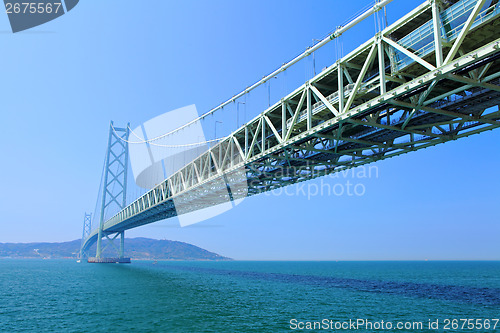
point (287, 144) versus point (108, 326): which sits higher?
point (287, 144)

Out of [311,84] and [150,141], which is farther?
[150,141]

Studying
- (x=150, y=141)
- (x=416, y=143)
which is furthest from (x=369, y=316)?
(x=150, y=141)

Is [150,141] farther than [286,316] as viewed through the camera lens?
Yes

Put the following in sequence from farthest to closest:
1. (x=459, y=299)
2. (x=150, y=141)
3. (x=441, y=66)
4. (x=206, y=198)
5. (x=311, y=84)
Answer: (x=150, y=141), (x=206, y=198), (x=459, y=299), (x=311, y=84), (x=441, y=66)

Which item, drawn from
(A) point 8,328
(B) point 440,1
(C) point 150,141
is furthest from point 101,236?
(B) point 440,1

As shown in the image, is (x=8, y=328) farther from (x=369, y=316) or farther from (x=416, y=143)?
(x=416, y=143)

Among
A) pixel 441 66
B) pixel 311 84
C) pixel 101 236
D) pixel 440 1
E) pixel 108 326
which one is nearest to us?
pixel 441 66

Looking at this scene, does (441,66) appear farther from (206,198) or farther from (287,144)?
(206,198)

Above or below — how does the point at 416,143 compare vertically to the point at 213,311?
above

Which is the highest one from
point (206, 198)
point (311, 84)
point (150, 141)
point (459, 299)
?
point (150, 141)
